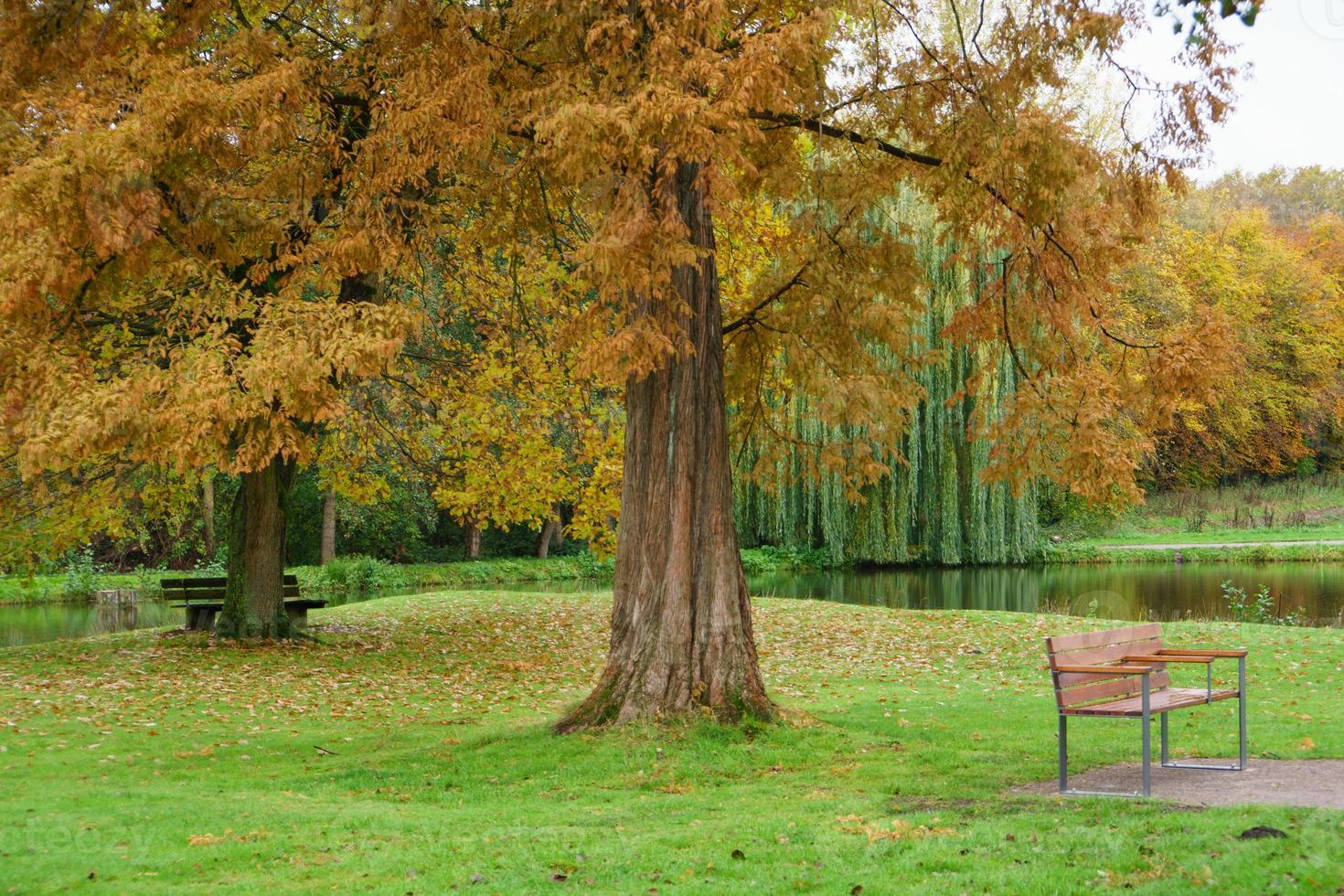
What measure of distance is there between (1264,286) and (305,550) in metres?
32.6

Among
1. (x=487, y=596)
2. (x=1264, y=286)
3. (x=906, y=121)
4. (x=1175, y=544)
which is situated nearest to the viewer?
(x=906, y=121)

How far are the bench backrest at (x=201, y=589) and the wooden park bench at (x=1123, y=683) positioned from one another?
10391 mm

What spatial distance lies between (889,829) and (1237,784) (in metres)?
1.93

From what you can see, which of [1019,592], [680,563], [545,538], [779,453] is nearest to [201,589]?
[779,453]

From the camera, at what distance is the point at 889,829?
17.7ft

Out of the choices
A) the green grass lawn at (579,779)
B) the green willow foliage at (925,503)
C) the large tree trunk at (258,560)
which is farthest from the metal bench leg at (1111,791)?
the green willow foliage at (925,503)

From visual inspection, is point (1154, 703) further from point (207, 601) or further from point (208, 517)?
point (208, 517)

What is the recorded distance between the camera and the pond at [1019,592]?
20516 millimetres

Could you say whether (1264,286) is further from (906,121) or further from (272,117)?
(272,117)

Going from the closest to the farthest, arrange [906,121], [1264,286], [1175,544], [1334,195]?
[906,121], [1175,544], [1264,286], [1334,195]

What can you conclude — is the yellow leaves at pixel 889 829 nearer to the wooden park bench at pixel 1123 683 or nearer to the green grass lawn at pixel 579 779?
the green grass lawn at pixel 579 779

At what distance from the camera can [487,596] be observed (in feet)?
65.1

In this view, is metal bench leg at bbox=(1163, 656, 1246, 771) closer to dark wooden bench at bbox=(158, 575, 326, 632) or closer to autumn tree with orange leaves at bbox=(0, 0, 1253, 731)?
autumn tree with orange leaves at bbox=(0, 0, 1253, 731)

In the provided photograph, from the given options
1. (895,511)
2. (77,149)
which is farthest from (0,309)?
(895,511)
